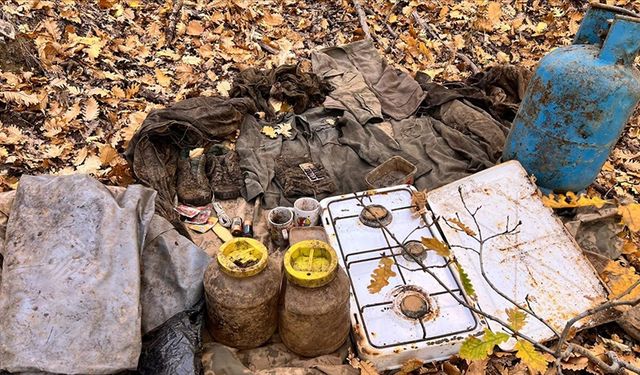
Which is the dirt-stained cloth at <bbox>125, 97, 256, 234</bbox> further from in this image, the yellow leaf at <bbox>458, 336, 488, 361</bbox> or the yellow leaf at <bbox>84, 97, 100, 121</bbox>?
the yellow leaf at <bbox>458, 336, 488, 361</bbox>

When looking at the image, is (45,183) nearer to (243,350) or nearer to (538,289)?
(243,350)

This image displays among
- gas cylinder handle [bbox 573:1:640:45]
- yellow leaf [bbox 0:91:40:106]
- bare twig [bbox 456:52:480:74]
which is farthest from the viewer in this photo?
bare twig [bbox 456:52:480:74]

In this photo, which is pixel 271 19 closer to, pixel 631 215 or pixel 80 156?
pixel 80 156

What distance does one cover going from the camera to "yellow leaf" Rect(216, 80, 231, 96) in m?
4.69

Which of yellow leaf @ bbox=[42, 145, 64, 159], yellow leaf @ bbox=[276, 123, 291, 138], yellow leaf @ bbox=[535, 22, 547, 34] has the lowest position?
yellow leaf @ bbox=[276, 123, 291, 138]

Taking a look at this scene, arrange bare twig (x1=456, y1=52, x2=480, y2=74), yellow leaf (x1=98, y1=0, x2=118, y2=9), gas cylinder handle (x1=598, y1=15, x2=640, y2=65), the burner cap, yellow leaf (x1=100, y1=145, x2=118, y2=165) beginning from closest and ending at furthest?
1. the burner cap
2. gas cylinder handle (x1=598, y1=15, x2=640, y2=65)
3. yellow leaf (x1=100, y1=145, x2=118, y2=165)
4. bare twig (x1=456, y1=52, x2=480, y2=74)
5. yellow leaf (x1=98, y1=0, x2=118, y2=9)

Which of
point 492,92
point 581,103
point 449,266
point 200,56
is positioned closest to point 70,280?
point 449,266

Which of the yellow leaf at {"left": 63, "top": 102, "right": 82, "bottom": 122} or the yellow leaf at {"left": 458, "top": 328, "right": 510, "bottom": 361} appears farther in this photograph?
the yellow leaf at {"left": 63, "top": 102, "right": 82, "bottom": 122}

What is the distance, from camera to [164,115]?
3.74 metres

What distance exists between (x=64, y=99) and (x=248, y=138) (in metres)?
1.65

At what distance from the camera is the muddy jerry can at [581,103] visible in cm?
310

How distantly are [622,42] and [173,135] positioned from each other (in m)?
3.19

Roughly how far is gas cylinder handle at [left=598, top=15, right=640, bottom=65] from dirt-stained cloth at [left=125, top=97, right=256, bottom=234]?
2751 millimetres

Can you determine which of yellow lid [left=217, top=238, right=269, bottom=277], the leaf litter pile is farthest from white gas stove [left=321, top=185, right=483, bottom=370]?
yellow lid [left=217, top=238, right=269, bottom=277]
